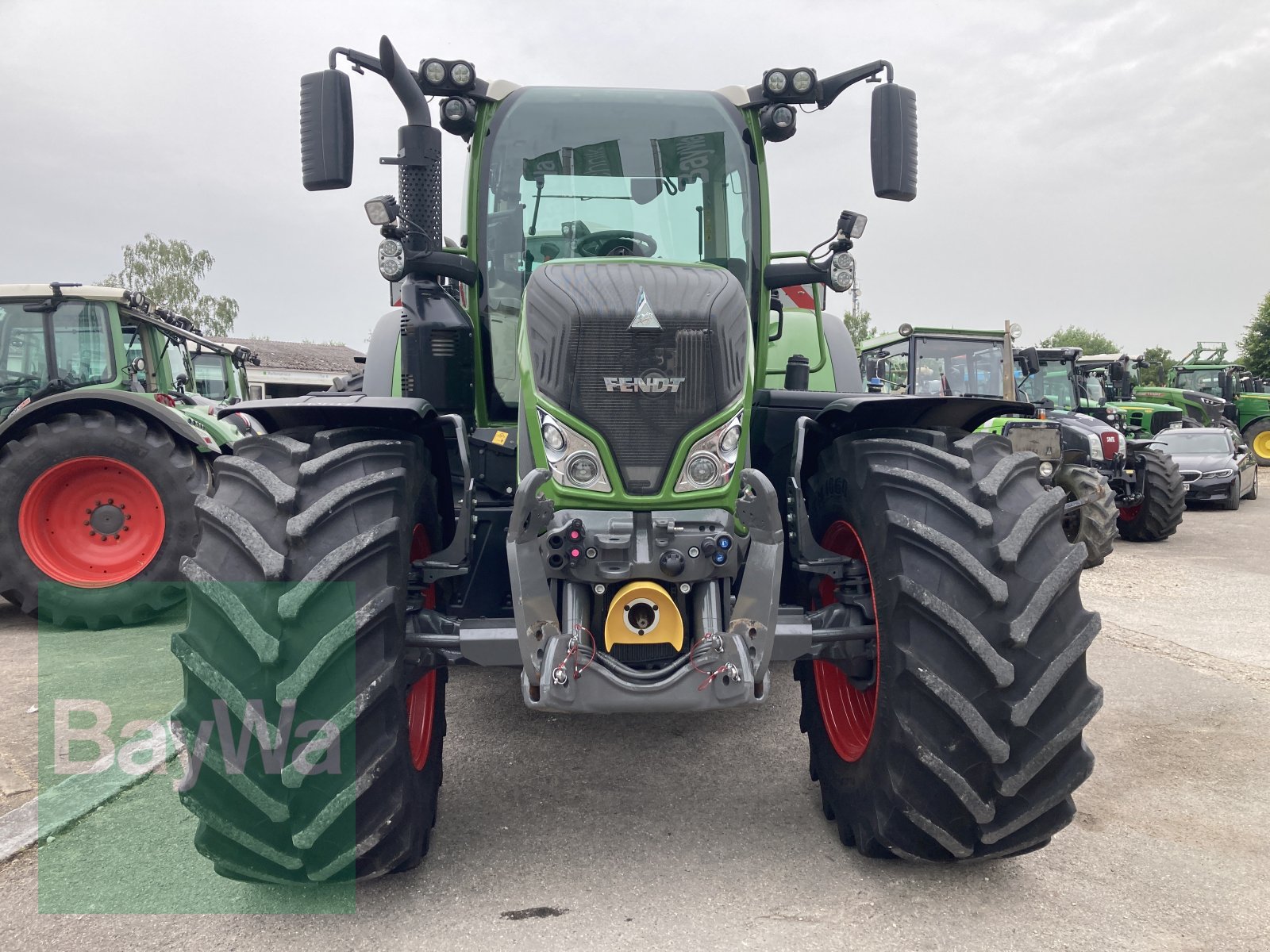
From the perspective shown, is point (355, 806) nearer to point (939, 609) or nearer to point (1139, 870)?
point (939, 609)

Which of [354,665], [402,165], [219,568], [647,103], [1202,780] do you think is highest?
[647,103]

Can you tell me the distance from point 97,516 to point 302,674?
5.14 metres

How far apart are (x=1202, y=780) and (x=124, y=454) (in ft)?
21.5

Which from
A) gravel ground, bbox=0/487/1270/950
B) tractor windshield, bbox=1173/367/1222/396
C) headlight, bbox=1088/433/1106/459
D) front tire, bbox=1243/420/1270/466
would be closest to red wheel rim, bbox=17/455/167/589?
gravel ground, bbox=0/487/1270/950

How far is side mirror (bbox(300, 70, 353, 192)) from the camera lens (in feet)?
9.34

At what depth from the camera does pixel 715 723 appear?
3.97 m

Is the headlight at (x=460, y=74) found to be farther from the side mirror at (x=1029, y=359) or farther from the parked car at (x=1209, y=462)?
the parked car at (x=1209, y=462)

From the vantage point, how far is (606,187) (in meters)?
3.39

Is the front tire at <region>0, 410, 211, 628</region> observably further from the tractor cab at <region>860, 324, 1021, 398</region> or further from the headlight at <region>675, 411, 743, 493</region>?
the tractor cab at <region>860, 324, 1021, 398</region>

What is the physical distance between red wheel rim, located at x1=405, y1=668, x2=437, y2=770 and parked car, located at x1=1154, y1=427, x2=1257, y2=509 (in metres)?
13.8

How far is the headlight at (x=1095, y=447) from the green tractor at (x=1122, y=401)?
4.25 meters

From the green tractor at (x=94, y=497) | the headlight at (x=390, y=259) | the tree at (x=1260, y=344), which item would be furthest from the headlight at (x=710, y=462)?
the tree at (x=1260, y=344)

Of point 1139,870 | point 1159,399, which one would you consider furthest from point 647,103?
point 1159,399

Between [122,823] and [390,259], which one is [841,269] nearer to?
[390,259]
